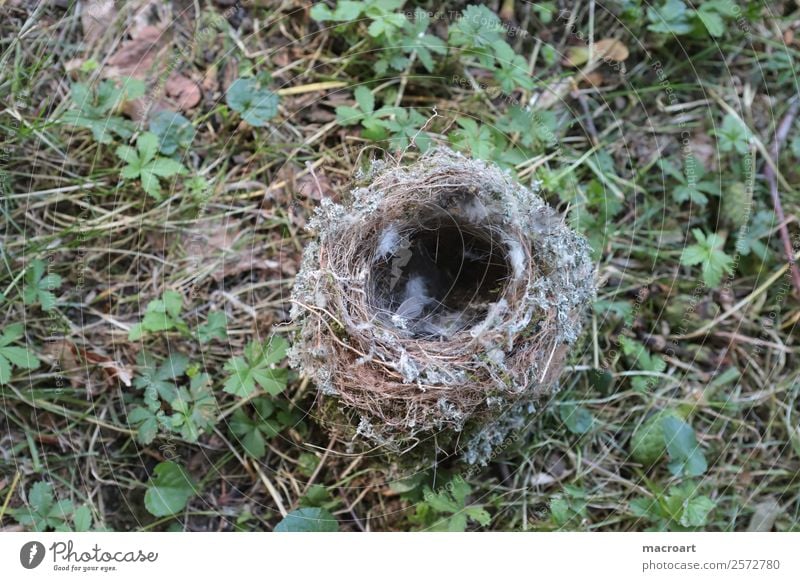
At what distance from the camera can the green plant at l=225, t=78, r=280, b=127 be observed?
204cm

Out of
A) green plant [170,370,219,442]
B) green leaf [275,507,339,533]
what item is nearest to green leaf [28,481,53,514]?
green plant [170,370,219,442]

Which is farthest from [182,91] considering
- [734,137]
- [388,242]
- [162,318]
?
[734,137]

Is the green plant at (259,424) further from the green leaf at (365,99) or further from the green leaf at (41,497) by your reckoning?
the green leaf at (365,99)

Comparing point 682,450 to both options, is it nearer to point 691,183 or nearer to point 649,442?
point 649,442

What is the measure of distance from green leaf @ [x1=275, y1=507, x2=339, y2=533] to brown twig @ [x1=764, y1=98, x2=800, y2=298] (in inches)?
60.5

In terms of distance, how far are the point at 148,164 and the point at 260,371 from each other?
0.70 meters

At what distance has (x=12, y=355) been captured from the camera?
1871 millimetres

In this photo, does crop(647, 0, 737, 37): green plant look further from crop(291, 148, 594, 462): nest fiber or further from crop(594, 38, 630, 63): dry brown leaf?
crop(291, 148, 594, 462): nest fiber

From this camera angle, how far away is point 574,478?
1900mm

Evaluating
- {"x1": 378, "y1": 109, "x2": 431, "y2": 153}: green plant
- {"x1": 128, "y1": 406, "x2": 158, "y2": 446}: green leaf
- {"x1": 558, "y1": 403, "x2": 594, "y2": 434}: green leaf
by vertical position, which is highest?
{"x1": 378, "y1": 109, "x2": 431, "y2": 153}: green plant

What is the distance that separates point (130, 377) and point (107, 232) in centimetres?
44

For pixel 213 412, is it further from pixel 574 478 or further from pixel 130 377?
pixel 574 478
